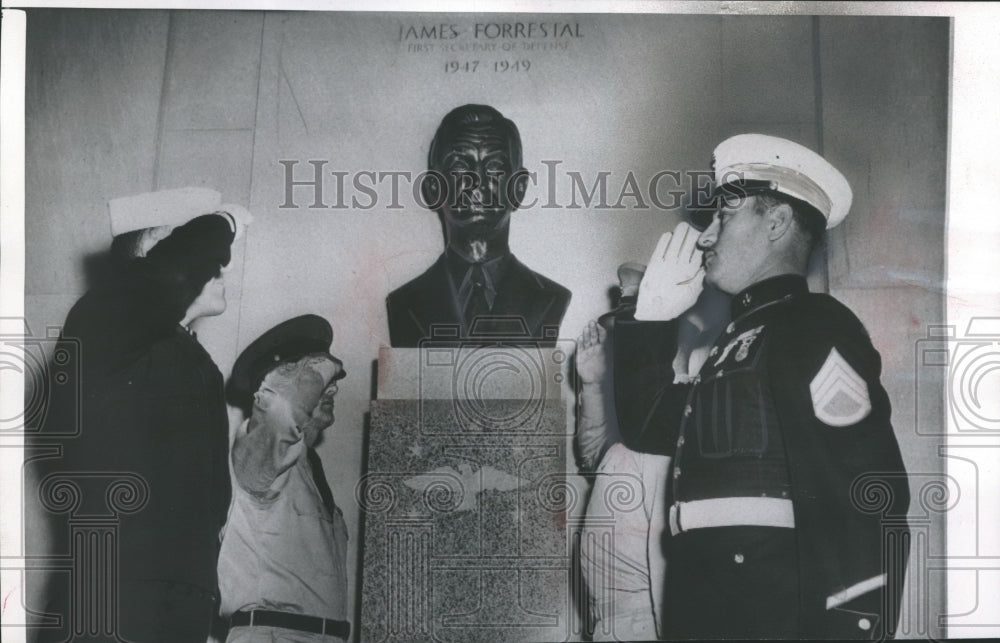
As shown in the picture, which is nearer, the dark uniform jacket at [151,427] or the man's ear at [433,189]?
the dark uniform jacket at [151,427]

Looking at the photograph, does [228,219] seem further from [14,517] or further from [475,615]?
[475,615]

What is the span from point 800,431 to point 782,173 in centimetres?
112

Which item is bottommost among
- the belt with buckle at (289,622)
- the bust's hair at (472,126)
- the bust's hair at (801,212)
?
the belt with buckle at (289,622)

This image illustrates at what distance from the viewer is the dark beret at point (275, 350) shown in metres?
4.57

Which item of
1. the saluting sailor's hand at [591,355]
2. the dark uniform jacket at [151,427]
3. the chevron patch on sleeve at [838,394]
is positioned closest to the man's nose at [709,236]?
the saluting sailor's hand at [591,355]

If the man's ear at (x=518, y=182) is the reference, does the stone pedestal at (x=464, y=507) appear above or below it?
below

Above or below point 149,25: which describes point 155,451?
below

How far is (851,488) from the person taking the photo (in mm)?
4523

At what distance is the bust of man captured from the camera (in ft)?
15.1

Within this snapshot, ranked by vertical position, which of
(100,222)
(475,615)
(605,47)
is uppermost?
(605,47)

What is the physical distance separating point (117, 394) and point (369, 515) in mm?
1203

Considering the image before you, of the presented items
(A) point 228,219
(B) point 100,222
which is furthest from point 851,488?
(B) point 100,222

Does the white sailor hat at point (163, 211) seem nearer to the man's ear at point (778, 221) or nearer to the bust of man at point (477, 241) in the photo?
the bust of man at point (477, 241)

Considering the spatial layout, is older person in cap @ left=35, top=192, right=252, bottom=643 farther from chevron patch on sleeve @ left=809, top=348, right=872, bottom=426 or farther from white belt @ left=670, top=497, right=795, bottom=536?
chevron patch on sleeve @ left=809, top=348, right=872, bottom=426
